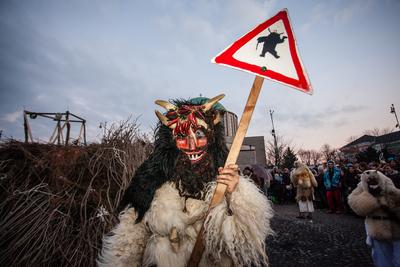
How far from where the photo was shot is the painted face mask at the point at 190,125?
203 centimetres

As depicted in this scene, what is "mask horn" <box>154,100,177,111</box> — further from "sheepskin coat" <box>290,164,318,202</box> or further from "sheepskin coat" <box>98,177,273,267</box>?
"sheepskin coat" <box>290,164,318,202</box>

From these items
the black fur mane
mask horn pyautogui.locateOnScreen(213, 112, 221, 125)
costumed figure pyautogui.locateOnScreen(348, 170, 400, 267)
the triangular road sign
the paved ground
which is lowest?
the paved ground

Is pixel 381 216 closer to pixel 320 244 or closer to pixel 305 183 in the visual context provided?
pixel 320 244

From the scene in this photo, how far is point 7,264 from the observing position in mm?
2361

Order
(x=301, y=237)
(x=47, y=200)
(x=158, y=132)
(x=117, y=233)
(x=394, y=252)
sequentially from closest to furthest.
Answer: (x=117, y=233) < (x=158, y=132) < (x=47, y=200) < (x=394, y=252) < (x=301, y=237)

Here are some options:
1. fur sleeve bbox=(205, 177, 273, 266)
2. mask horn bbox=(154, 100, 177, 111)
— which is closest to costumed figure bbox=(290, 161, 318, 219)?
fur sleeve bbox=(205, 177, 273, 266)

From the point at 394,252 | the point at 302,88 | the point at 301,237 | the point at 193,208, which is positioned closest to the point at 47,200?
the point at 193,208

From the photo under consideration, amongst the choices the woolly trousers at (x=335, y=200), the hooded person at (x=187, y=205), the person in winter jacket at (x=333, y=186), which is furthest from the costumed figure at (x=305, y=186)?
the hooded person at (x=187, y=205)

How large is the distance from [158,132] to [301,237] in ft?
18.6

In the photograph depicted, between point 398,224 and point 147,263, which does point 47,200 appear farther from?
point 398,224

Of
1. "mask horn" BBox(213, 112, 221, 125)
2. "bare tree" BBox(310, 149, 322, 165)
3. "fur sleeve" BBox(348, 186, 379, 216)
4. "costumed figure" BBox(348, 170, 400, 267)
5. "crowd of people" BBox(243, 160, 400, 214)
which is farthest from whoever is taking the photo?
"bare tree" BBox(310, 149, 322, 165)

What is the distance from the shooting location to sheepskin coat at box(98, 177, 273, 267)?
5.20ft

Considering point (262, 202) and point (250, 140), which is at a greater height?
point (250, 140)

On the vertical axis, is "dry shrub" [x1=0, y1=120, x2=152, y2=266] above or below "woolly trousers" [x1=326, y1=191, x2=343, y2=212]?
above
